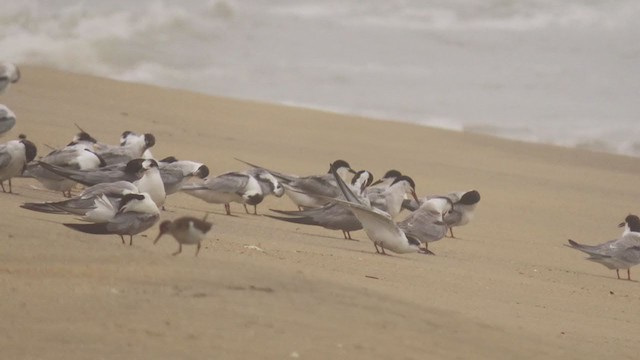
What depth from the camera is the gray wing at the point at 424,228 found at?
9.61 m

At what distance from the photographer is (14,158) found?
9.26m

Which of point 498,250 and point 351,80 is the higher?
point 351,80

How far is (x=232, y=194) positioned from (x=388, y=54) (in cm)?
1137

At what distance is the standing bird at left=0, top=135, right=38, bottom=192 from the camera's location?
920 cm

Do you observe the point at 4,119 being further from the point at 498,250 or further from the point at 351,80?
the point at 351,80

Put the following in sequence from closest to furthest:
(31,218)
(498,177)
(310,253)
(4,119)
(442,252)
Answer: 1. (31,218)
2. (310,253)
3. (442,252)
4. (4,119)
5. (498,177)

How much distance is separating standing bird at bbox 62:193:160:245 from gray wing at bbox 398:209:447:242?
2.73 meters

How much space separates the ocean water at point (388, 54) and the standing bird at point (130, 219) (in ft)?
32.7

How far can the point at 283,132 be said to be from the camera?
1469 cm

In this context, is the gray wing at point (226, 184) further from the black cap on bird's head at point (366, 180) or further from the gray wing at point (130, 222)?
the gray wing at point (130, 222)

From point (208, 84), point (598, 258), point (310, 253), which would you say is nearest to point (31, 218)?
point (310, 253)

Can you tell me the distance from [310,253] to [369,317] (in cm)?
237

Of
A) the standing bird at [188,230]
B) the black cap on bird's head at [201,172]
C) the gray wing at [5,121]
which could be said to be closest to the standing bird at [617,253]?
the black cap on bird's head at [201,172]

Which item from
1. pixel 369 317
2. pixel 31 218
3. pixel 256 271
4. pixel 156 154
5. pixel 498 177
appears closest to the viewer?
pixel 369 317
